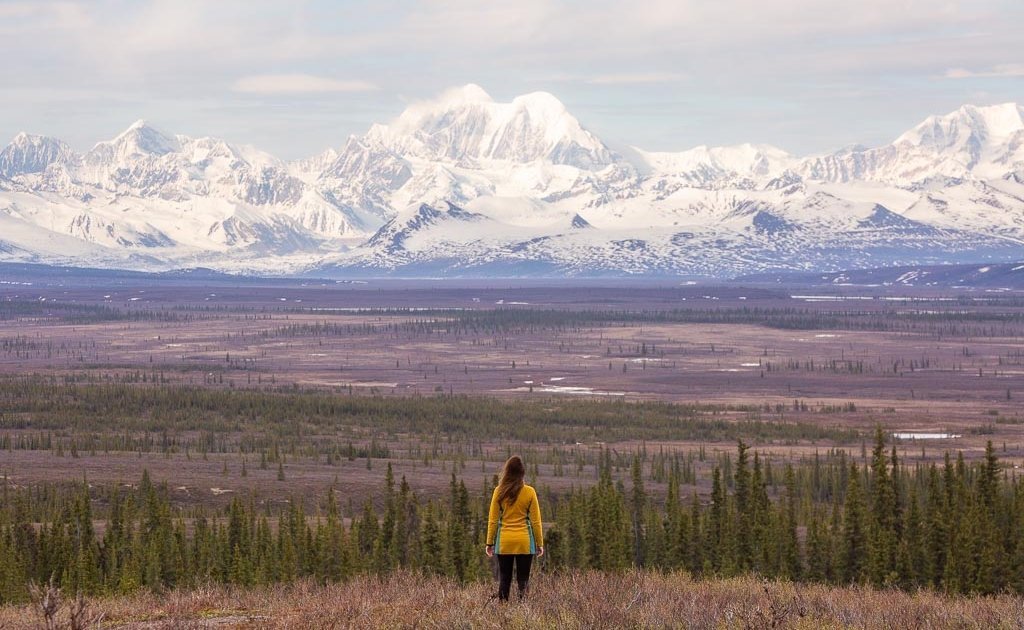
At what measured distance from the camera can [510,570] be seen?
26.3 meters

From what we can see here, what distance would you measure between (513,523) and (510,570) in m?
1.03

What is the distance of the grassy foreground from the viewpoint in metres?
24.1

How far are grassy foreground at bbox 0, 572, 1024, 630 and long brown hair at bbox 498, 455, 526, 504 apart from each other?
1.86 meters

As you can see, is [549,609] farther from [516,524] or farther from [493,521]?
[493,521]

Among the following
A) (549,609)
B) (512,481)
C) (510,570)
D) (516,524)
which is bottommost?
(549,609)

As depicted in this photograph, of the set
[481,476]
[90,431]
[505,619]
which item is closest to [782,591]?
[505,619]

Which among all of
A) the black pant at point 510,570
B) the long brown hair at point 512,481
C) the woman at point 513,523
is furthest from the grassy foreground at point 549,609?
the long brown hair at point 512,481

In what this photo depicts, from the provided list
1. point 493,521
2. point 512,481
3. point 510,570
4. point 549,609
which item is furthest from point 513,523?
point 549,609

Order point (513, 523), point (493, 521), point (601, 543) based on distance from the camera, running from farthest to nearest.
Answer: point (601, 543) → point (513, 523) → point (493, 521)

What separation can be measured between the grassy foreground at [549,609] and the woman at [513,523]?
781 mm

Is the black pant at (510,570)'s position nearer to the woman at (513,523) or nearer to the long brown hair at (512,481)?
the woman at (513,523)

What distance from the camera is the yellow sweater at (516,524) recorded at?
2566 cm

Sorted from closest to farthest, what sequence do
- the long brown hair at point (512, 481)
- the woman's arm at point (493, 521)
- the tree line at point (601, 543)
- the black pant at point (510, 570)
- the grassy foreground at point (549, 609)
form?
the grassy foreground at point (549, 609), the long brown hair at point (512, 481), the woman's arm at point (493, 521), the black pant at point (510, 570), the tree line at point (601, 543)

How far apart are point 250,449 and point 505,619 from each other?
280 feet
